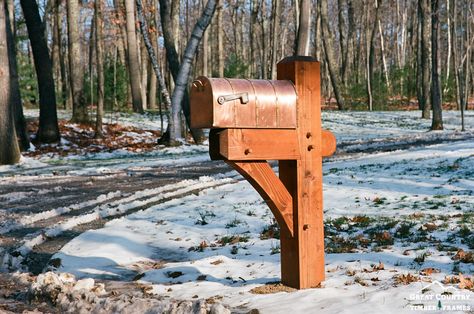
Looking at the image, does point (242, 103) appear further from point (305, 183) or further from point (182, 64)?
point (182, 64)

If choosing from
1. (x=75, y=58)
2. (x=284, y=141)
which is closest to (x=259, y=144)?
(x=284, y=141)

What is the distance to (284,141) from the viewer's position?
3.89 m

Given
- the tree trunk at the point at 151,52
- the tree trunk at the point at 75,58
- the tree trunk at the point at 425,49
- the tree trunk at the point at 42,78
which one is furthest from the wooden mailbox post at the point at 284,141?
the tree trunk at the point at 425,49

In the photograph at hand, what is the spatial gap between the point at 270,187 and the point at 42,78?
54.0 feet

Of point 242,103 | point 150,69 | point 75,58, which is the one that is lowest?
point 242,103

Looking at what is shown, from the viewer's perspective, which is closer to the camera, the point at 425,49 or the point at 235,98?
the point at 235,98

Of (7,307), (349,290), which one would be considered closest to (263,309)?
(349,290)

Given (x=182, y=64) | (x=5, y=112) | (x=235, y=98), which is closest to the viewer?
(x=235, y=98)

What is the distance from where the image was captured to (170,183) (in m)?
10.4

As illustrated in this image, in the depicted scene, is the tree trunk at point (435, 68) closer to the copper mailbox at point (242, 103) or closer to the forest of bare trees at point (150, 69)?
the forest of bare trees at point (150, 69)

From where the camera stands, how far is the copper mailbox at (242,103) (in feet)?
11.7

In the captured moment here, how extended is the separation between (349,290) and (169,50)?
1709cm

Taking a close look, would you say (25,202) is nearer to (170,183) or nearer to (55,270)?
(170,183)

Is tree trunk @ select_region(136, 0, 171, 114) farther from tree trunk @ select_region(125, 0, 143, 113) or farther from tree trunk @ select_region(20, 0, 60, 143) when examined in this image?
tree trunk @ select_region(125, 0, 143, 113)
